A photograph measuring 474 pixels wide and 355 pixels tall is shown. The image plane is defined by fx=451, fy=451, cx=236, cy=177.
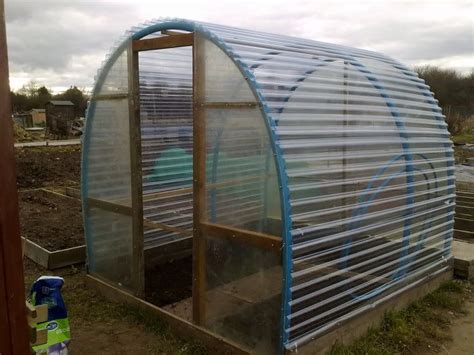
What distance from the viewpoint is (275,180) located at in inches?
134

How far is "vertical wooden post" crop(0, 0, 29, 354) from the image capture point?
1.59 m

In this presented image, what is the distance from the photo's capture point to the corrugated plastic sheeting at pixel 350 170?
353 centimetres

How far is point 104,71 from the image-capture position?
15.8 feet

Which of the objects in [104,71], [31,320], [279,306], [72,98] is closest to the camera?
[31,320]

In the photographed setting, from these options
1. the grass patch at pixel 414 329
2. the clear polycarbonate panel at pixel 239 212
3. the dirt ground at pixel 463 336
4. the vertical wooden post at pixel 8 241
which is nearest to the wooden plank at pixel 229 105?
the clear polycarbonate panel at pixel 239 212

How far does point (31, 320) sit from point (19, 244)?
0.45m

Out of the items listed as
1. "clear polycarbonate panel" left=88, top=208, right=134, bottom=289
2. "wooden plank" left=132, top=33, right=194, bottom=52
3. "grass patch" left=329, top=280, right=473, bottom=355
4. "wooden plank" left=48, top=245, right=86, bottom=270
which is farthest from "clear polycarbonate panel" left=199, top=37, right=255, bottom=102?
"wooden plank" left=48, top=245, right=86, bottom=270

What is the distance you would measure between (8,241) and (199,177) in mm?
2342

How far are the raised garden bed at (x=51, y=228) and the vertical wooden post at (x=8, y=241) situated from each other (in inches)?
175

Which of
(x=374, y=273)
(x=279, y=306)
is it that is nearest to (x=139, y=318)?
(x=279, y=306)

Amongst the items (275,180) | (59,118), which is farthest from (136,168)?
(59,118)

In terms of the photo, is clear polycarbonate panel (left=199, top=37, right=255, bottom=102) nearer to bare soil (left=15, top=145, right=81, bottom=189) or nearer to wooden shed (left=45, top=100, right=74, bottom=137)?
bare soil (left=15, top=145, right=81, bottom=189)

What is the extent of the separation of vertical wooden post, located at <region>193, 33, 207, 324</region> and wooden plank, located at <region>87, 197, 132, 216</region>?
1123 mm

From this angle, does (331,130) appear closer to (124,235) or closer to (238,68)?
(238,68)
